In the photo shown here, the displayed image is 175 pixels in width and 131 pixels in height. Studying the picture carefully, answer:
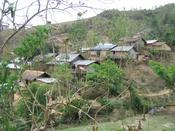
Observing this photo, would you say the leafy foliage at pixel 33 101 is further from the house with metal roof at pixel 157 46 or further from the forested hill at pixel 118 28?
the house with metal roof at pixel 157 46

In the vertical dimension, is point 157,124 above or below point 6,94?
below

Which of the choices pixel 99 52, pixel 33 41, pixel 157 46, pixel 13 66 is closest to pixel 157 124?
pixel 99 52

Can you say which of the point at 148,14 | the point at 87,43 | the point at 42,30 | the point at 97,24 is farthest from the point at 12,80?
the point at 148,14

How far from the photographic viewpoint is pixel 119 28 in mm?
26406

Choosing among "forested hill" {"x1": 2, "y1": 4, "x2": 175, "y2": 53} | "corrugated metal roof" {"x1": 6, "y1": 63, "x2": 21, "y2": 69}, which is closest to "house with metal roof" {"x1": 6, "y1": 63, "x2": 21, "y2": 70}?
"corrugated metal roof" {"x1": 6, "y1": 63, "x2": 21, "y2": 69}

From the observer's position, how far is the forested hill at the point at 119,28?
1030 inches

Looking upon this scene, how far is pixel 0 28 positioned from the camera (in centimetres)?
221

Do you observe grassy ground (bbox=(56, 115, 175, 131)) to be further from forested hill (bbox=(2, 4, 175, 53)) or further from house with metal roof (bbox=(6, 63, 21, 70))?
house with metal roof (bbox=(6, 63, 21, 70))

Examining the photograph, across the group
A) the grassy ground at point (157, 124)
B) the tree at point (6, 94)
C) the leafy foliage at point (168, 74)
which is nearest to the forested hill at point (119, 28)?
the leafy foliage at point (168, 74)

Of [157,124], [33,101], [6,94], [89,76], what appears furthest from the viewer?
[157,124]

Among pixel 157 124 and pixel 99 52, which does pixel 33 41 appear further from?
pixel 99 52

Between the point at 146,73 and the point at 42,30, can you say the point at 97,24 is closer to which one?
the point at 146,73

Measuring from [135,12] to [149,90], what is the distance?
21.2 metres

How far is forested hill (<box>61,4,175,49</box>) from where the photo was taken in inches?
1030
